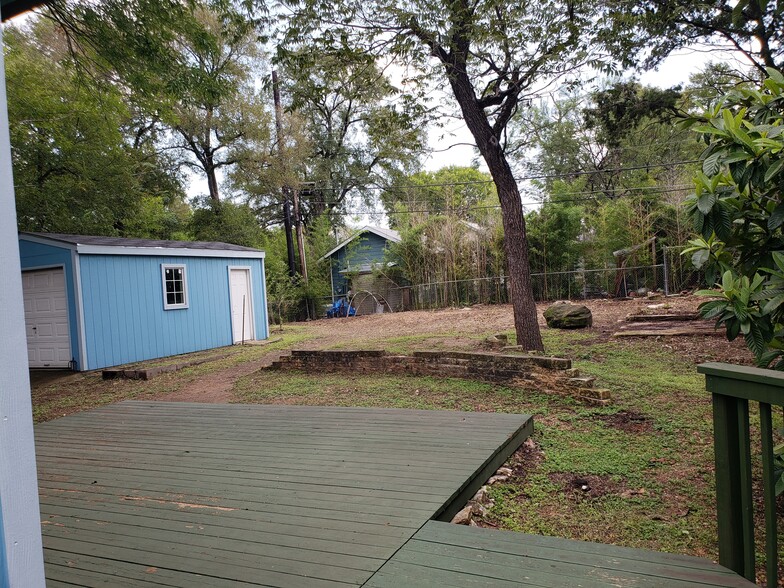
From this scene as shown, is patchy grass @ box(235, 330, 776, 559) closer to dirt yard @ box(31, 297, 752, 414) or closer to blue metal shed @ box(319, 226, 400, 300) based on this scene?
dirt yard @ box(31, 297, 752, 414)

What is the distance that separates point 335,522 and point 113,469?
187cm

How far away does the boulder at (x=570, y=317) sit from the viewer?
10.1m

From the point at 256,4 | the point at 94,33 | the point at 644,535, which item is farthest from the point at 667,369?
the point at 94,33

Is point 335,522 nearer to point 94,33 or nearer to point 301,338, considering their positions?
point 94,33

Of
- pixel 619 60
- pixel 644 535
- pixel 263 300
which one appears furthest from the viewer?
pixel 263 300

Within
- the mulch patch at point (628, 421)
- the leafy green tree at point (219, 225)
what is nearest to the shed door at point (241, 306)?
the leafy green tree at point (219, 225)

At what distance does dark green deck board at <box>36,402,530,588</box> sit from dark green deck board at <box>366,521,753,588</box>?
13 cm

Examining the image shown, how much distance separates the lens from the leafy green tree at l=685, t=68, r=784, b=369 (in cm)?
237

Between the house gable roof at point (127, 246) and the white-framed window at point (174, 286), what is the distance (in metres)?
0.35

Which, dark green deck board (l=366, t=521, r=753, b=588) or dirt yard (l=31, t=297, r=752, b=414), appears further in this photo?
dirt yard (l=31, t=297, r=752, b=414)

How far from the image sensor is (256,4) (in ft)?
22.3

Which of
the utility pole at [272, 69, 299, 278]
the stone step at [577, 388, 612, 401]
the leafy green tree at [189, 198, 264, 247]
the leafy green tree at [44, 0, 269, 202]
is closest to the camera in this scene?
the stone step at [577, 388, 612, 401]

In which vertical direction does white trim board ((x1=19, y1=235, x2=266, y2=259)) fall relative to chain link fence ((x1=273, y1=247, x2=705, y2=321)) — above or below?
above

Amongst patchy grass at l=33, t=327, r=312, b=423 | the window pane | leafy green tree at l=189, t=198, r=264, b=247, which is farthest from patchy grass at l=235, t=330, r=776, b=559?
leafy green tree at l=189, t=198, r=264, b=247
